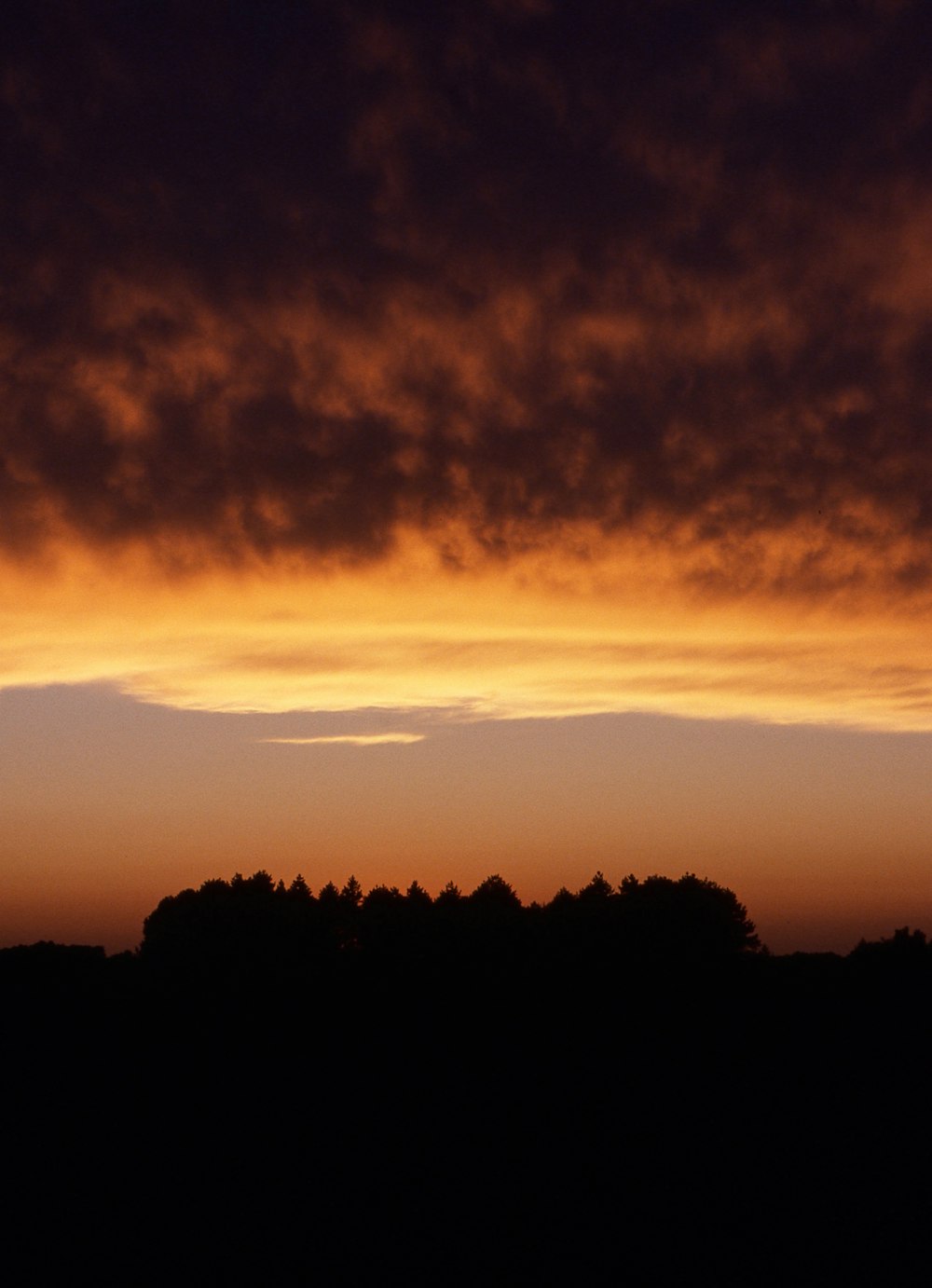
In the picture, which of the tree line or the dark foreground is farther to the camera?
the tree line

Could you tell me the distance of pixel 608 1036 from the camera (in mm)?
35406

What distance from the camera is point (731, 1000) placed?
38406 mm

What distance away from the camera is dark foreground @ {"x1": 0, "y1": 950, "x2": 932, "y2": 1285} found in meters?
23.9

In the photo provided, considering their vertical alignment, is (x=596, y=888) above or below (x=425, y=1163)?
above

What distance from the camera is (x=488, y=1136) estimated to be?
29344mm

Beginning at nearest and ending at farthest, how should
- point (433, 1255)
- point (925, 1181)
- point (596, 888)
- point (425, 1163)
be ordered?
1. point (433, 1255)
2. point (925, 1181)
3. point (425, 1163)
4. point (596, 888)

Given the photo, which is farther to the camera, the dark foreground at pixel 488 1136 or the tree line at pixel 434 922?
the tree line at pixel 434 922

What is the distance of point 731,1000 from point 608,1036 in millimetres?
5274

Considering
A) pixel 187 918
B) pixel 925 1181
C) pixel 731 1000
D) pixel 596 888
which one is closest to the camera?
pixel 925 1181

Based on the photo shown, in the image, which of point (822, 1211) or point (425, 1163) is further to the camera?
point (425, 1163)

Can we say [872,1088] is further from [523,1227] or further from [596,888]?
[596,888]

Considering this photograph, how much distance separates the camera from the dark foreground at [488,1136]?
23.9 metres

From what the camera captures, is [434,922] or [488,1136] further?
[434,922]

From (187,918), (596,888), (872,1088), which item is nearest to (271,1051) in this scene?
(872,1088)
